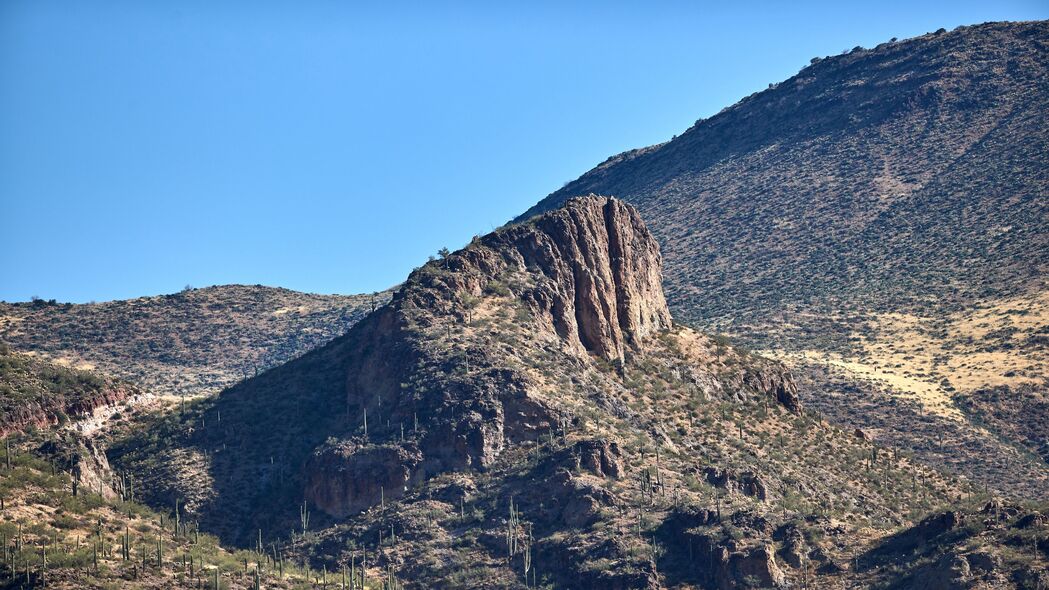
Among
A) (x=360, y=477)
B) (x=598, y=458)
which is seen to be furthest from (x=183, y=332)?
(x=598, y=458)

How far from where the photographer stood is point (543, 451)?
8550 centimetres

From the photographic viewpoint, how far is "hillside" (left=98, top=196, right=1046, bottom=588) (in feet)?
258

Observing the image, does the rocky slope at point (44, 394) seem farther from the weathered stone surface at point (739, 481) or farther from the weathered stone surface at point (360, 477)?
the weathered stone surface at point (739, 481)

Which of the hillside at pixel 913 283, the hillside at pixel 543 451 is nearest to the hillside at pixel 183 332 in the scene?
the hillside at pixel 913 283

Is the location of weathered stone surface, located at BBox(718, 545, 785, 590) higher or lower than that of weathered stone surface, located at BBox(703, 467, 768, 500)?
lower

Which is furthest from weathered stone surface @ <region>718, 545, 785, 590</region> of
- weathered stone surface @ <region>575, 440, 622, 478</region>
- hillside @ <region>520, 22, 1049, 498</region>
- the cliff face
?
hillside @ <region>520, 22, 1049, 498</region>

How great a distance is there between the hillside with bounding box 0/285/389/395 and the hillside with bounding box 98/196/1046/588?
130 feet

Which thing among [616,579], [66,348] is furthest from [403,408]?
[66,348]

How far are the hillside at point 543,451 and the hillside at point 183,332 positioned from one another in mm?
39690

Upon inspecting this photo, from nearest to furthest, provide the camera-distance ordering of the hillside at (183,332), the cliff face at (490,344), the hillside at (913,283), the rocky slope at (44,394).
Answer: the rocky slope at (44,394) → the cliff face at (490,344) → the hillside at (913,283) → the hillside at (183,332)

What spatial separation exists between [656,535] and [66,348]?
77283mm

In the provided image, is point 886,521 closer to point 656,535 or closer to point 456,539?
point 656,535

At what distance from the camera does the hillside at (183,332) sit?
455ft

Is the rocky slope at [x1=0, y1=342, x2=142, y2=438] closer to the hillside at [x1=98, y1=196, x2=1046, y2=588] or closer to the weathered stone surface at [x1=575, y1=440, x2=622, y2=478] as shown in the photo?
the hillside at [x1=98, y1=196, x2=1046, y2=588]
